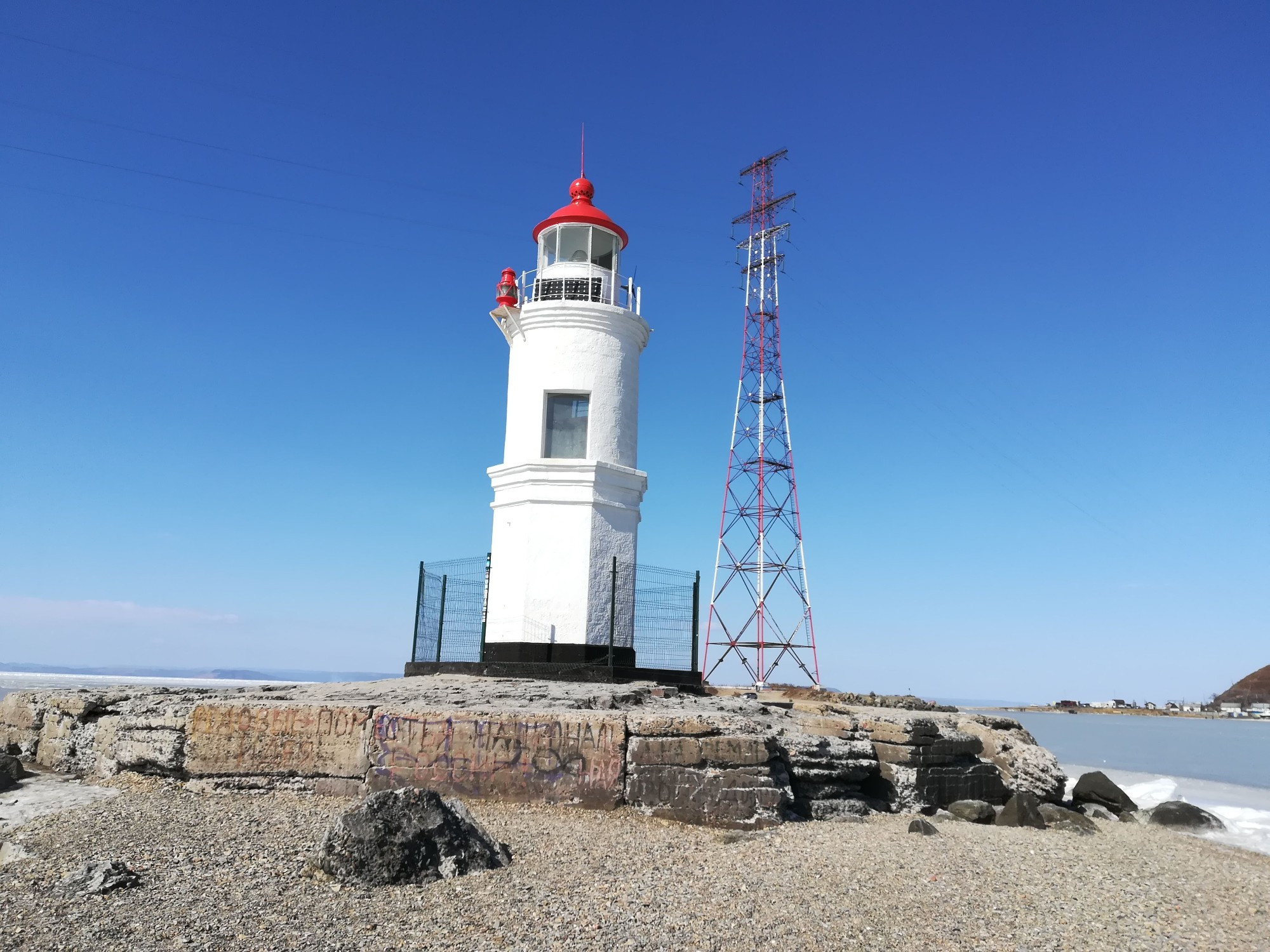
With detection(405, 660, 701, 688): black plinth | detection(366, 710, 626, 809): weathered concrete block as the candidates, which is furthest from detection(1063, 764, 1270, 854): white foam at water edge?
detection(366, 710, 626, 809): weathered concrete block

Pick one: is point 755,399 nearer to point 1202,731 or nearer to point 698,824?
point 698,824

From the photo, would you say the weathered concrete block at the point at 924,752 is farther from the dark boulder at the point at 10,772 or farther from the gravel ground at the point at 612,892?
the dark boulder at the point at 10,772

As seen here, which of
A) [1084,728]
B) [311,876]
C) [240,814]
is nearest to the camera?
[311,876]

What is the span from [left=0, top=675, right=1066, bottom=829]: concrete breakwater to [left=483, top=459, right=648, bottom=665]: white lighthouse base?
1823 millimetres

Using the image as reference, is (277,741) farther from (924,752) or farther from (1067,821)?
(1067,821)

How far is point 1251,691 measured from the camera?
85000mm

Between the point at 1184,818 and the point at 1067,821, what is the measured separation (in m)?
4.20

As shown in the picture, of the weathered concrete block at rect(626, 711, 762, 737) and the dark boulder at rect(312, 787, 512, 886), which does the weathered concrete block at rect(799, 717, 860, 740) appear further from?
the dark boulder at rect(312, 787, 512, 886)

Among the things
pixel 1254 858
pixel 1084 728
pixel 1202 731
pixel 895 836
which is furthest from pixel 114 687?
pixel 1202 731

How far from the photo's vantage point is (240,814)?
6828mm

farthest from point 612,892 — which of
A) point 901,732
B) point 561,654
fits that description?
point 561,654

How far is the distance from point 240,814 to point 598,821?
291 cm

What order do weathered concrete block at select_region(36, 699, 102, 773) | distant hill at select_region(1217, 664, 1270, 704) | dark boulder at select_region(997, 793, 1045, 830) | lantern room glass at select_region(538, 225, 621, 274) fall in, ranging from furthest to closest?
distant hill at select_region(1217, 664, 1270, 704) → lantern room glass at select_region(538, 225, 621, 274) → weathered concrete block at select_region(36, 699, 102, 773) → dark boulder at select_region(997, 793, 1045, 830)

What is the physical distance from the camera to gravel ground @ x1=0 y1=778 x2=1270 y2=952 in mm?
4605
